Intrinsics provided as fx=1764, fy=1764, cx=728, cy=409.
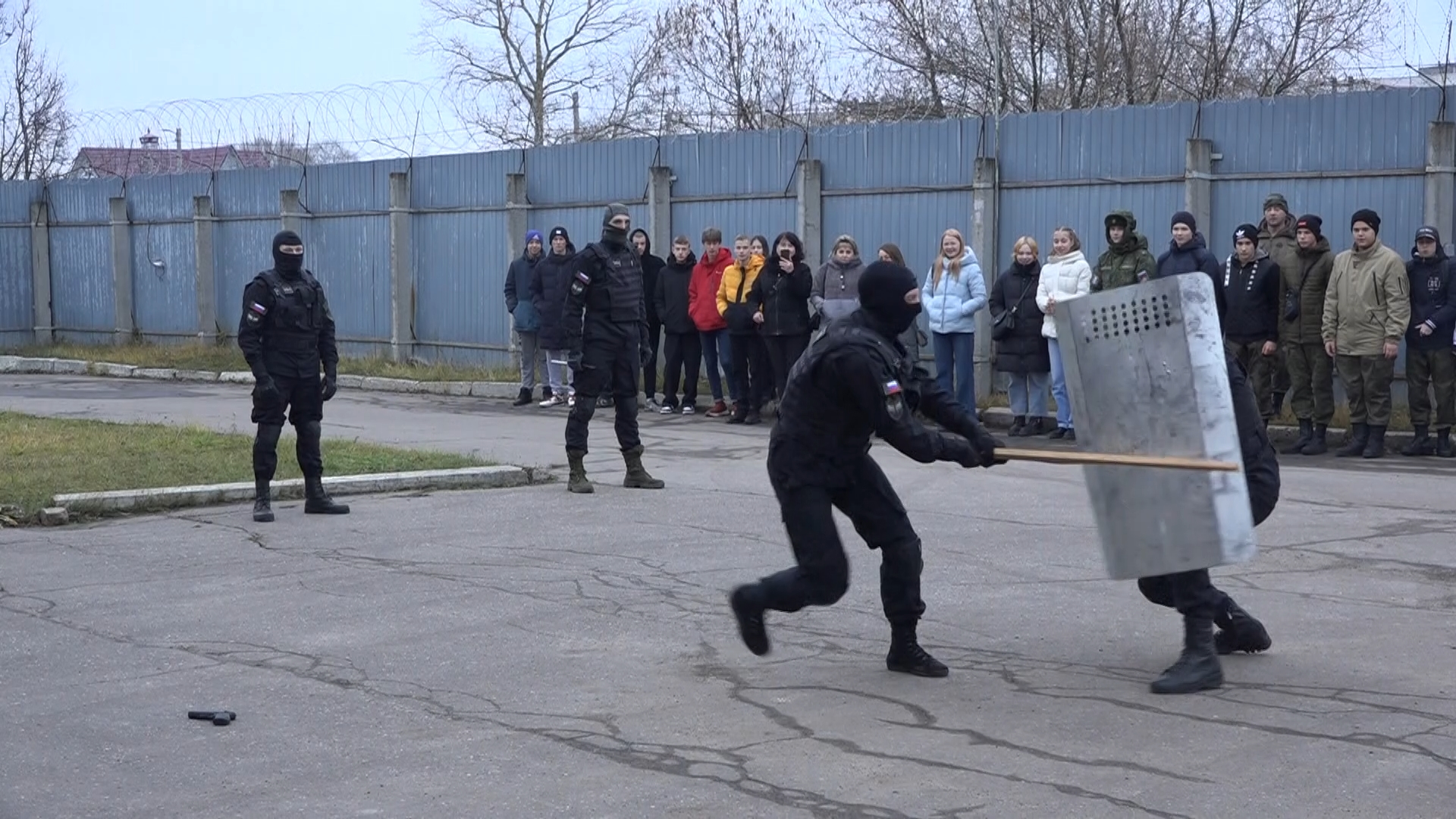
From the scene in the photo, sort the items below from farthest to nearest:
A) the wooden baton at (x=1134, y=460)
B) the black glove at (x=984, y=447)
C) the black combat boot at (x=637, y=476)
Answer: the black combat boot at (x=637, y=476) < the black glove at (x=984, y=447) < the wooden baton at (x=1134, y=460)

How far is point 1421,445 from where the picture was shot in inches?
564

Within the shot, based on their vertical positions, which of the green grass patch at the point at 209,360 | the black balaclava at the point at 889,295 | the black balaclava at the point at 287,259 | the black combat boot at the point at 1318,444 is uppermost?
the black balaclava at the point at 287,259

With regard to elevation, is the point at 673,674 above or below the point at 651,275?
below

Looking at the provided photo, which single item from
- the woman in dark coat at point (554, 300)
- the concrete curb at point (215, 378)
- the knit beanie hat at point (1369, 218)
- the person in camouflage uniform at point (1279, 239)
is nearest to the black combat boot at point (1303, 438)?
the person in camouflage uniform at point (1279, 239)

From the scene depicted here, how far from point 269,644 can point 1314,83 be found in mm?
21666

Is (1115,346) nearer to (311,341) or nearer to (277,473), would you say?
(311,341)

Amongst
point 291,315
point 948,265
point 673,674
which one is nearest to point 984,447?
point 673,674

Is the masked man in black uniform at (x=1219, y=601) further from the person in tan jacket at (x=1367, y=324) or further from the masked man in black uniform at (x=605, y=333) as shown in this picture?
the person in tan jacket at (x=1367, y=324)

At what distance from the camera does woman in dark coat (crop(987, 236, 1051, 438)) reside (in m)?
16.2

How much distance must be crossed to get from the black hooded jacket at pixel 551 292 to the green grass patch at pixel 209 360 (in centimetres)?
235

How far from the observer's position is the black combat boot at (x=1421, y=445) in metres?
14.3

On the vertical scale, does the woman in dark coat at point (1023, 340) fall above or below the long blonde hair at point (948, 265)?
below

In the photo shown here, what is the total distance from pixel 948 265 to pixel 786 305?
64.0 inches

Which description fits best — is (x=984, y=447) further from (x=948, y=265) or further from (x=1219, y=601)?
(x=948, y=265)
